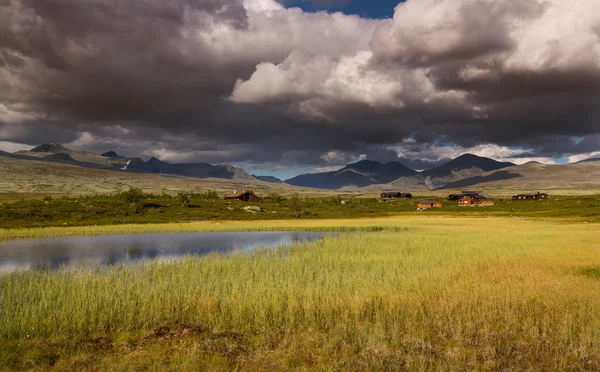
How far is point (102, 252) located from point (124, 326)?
2551cm

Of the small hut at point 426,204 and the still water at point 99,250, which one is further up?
the small hut at point 426,204

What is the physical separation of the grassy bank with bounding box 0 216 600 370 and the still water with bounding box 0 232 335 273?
34.1ft

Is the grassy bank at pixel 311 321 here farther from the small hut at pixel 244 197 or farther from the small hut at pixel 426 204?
the small hut at pixel 426 204

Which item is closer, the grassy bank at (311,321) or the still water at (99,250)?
the grassy bank at (311,321)

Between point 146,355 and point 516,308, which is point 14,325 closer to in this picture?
point 146,355

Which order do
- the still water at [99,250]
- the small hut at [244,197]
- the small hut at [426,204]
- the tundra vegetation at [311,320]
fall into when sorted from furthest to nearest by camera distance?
the small hut at [244,197], the small hut at [426,204], the still water at [99,250], the tundra vegetation at [311,320]

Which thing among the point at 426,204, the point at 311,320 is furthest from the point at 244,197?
the point at 311,320

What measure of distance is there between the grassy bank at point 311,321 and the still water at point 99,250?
34.1 feet

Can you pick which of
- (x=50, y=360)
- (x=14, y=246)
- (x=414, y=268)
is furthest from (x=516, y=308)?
(x=14, y=246)

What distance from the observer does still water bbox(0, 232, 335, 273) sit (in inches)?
1199

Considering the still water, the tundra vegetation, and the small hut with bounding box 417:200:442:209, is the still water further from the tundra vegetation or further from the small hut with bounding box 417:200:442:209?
the small hut with bounding box 417:200:442:209

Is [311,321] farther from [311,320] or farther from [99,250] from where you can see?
[99,250]

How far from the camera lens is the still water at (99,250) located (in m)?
30.5

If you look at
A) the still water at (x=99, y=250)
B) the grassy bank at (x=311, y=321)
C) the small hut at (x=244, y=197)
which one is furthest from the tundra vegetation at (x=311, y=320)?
the small hut at (x=244, y=197)
